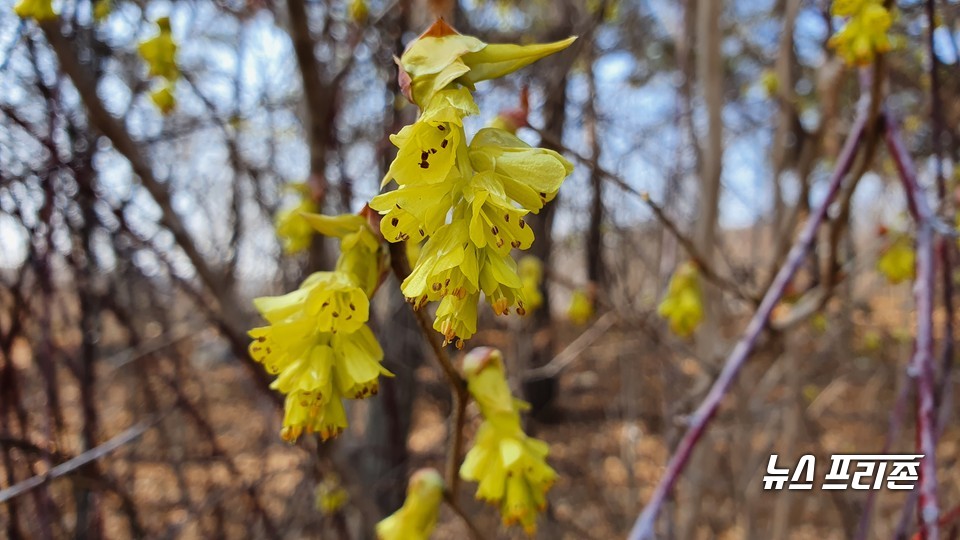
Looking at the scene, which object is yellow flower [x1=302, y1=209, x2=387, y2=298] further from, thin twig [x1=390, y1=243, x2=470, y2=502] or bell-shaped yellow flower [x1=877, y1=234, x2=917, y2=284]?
bell-shaped yellow flower [x1=877, y1=234, x2=917, y2=284]

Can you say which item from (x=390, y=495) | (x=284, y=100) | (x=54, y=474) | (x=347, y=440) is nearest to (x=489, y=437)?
(x=54, y=474)

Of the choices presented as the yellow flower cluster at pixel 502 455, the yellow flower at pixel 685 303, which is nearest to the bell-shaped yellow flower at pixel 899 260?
the yellow flower at pixel 685 303

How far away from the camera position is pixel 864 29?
1.36 meters

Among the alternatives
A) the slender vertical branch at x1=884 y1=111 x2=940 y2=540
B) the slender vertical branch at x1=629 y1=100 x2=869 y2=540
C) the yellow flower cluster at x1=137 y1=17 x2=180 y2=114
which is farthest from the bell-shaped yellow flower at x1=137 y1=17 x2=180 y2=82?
the slender vertical branch at x1=884 y1=111 x2=940 y2=540

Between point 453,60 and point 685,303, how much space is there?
166 cm

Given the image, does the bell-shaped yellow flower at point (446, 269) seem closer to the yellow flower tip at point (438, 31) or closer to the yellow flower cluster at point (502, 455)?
the yellow flower tip at point (438, 31)

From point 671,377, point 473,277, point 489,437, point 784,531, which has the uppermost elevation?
point 473,277

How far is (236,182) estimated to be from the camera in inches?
99.6

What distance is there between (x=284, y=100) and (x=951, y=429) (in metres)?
Answer: 5.91

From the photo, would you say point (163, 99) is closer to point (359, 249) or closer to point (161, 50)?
point (161, 50)

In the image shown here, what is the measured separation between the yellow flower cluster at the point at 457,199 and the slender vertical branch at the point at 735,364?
674 mm

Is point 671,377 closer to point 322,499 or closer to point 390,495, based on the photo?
point 390,495

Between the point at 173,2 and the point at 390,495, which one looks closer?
the point at 173,2

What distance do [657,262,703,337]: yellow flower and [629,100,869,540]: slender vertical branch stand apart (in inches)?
25.2
